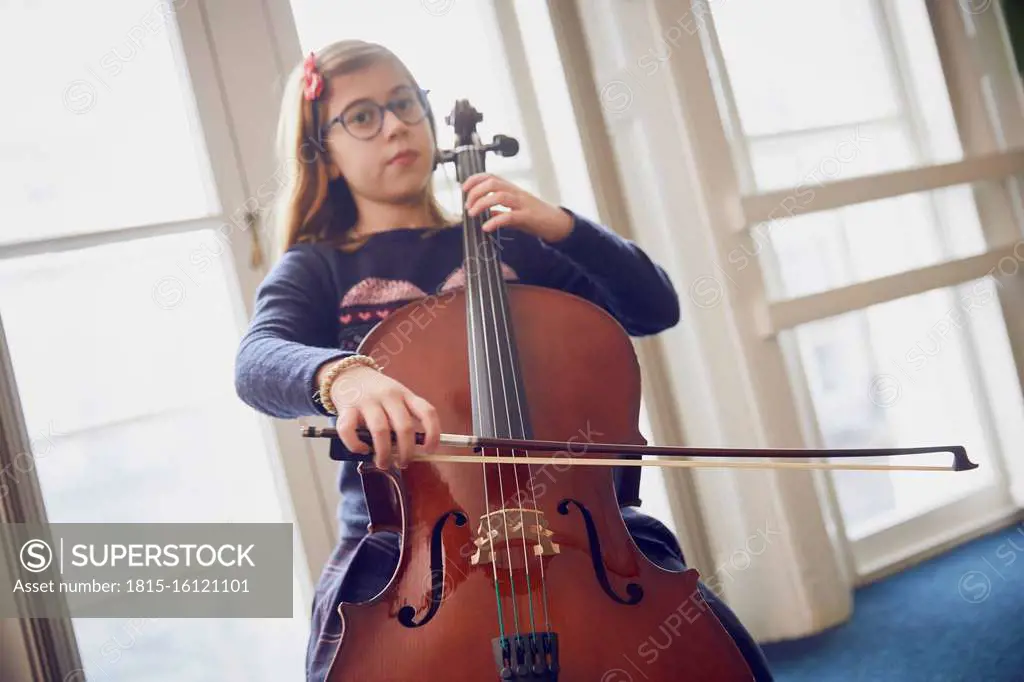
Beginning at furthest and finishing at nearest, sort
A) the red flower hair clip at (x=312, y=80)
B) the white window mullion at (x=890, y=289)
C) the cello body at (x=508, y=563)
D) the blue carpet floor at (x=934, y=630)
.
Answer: the white window mullion at (x=890, y=289), the blue carpet floor at (x=934, y=630), the red flower hair clip at (x=312, y=80), the cello body at (x=508, y=563)

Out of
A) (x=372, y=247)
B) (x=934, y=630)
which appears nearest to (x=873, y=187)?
(x=934, y=630)

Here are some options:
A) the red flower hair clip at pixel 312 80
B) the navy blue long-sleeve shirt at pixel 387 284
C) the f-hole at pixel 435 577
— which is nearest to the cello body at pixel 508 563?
the f-hole at pixel 435 577

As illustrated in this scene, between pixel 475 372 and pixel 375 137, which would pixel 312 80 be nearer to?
pixel 375 137

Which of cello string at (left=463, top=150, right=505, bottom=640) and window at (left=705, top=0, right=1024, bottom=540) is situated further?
window at (left=705, top=0, right=1024, bottom=540)

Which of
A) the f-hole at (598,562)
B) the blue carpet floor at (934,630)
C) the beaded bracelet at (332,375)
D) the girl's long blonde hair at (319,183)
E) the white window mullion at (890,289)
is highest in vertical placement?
the girl's long blonde hair at (319,183)

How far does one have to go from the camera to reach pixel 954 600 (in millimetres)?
1436

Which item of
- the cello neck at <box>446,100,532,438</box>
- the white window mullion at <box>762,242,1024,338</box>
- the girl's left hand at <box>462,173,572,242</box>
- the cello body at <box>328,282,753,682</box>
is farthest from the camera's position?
the white window mullion at <box>762,242,1024,338</box>

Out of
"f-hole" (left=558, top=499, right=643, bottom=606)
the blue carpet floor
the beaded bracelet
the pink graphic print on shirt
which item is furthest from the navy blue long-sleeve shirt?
the blue carpet floor

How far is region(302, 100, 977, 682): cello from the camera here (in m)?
0.75

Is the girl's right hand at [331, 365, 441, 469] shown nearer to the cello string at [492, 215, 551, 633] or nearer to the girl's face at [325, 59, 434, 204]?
the cello string at [492, 215, 551, 633]

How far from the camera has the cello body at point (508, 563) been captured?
746 mm

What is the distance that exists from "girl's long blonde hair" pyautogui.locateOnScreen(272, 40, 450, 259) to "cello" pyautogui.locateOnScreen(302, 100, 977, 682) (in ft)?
0.81

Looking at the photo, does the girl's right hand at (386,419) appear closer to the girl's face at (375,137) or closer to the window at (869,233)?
the girl's face at (375,137)

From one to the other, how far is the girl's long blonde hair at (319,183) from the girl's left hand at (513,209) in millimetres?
145
